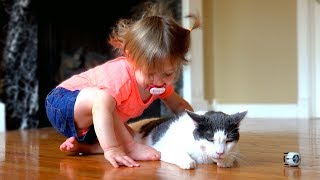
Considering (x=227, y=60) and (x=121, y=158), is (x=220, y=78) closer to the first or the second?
(x=227, y=60)

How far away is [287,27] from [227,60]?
0.49 meters

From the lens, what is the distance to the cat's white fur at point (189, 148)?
937 mm

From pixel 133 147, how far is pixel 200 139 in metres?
0.23

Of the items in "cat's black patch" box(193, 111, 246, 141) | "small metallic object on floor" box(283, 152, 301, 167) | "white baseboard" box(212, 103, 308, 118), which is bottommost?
"white baseboard" box(212, 103, 308, 118)

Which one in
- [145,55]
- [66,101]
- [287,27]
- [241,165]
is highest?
[287,27]

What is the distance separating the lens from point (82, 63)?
2.98 meters

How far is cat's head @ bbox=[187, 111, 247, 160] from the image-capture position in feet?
3.06

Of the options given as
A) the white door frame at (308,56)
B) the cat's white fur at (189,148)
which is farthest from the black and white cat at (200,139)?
the white door frame at (308,56)

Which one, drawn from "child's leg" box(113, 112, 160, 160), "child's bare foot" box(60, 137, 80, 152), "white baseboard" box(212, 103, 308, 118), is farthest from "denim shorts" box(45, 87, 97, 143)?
"white baseboard" box(212, 103, 308, 118)

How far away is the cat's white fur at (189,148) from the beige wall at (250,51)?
192cm

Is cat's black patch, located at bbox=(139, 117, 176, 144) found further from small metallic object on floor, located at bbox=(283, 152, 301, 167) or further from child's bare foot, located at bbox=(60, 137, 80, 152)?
small metallic object on floor, located at bbox=(283, 152, 301, 167)

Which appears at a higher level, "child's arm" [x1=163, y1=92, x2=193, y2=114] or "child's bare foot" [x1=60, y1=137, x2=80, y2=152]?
"child's arm" [x1=163, y1=92, x2=193, y2=114]

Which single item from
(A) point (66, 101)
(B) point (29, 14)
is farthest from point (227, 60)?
(A) point (66, 101)

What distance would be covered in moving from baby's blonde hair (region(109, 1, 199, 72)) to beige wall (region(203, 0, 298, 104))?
6.28ft
